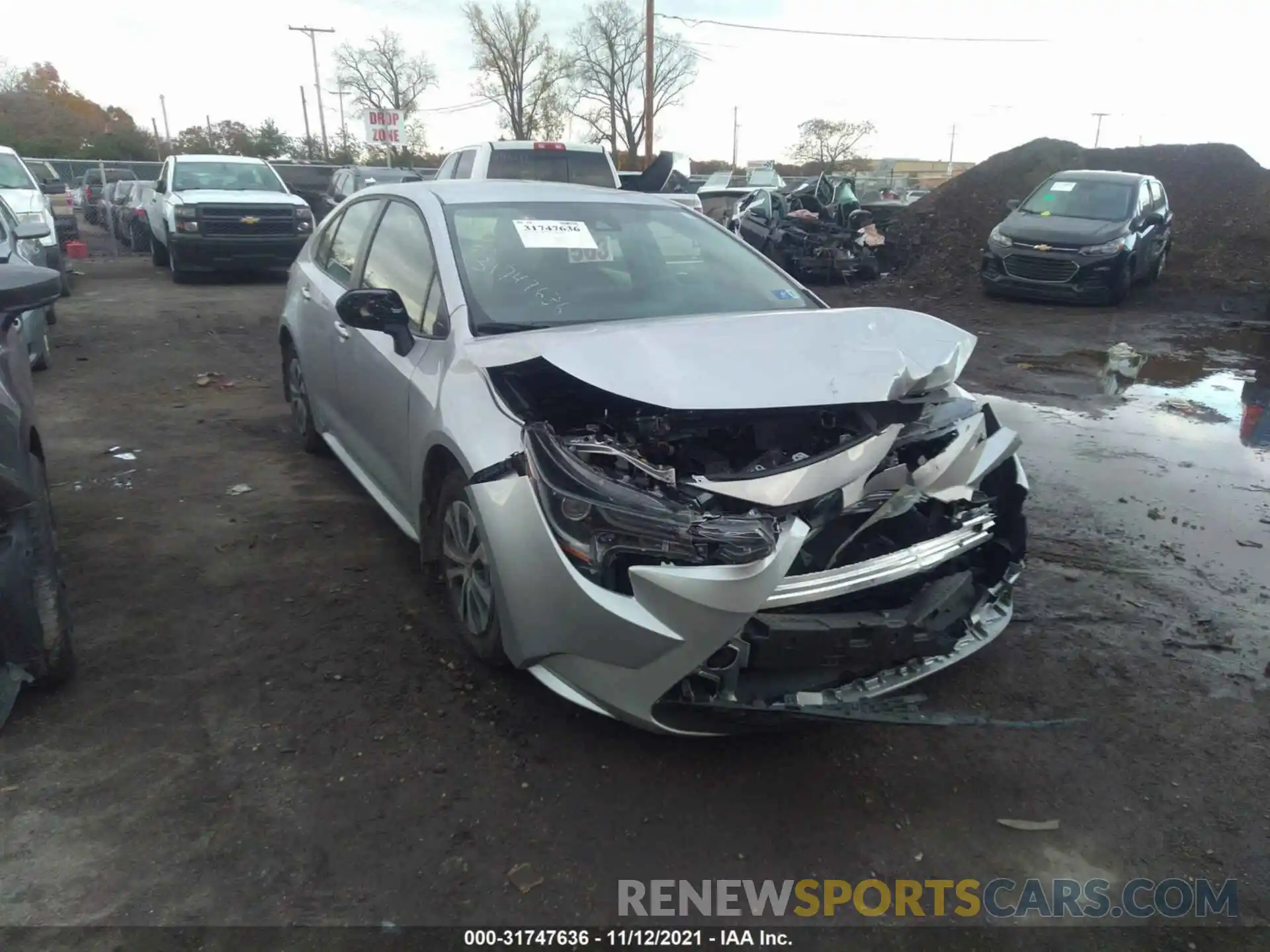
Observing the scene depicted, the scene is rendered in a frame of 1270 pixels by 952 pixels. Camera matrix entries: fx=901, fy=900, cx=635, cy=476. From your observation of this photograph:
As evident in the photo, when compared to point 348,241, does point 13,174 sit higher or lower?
higher

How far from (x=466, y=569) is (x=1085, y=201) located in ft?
44.0

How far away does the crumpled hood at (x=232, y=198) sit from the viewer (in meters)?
13.5

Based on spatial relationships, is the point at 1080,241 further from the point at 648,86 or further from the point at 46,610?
the point at 648,86

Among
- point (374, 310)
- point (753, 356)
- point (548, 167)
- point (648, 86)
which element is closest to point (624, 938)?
point (753, 356)

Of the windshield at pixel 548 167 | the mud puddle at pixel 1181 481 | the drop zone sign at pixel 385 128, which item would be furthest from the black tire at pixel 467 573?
the drop zone sign at pixel 385 128

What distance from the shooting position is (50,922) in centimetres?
229

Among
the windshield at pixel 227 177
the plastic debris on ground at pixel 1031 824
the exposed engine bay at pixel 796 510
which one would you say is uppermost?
A: the windshield at pixel 227 177

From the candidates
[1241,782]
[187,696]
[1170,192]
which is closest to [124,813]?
[187,696]

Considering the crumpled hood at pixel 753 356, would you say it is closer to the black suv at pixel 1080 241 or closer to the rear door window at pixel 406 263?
the rear door window at pixel 406 263

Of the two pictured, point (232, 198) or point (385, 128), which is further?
point (385, 128)

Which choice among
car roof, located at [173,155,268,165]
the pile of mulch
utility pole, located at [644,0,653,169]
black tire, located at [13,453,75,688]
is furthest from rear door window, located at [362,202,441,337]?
utility pole, located at [644,0,653,169]

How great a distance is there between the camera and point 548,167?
11.9m

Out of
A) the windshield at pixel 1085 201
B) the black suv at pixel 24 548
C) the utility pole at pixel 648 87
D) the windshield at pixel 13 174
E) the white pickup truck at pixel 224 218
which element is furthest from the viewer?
the utility pole at pixel 648 87

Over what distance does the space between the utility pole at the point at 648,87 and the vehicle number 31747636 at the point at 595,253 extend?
21768 mm
